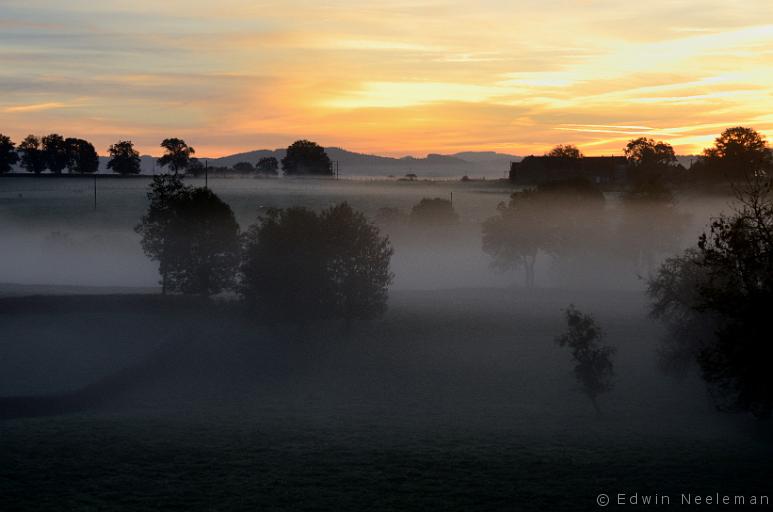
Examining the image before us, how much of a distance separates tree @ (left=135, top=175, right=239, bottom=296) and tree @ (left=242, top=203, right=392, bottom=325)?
7.92ft

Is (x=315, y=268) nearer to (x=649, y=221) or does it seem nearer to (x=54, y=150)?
(x=649, y=221)

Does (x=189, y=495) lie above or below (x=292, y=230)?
below

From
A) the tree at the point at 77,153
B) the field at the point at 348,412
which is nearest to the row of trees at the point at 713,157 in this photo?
the field at the point at 348,412

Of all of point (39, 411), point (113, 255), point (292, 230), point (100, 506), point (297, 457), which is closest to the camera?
point (100, 506)

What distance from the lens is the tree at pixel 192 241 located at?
257 ft

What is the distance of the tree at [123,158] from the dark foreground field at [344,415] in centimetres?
12289

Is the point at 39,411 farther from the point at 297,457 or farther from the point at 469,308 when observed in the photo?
the point at 469,308

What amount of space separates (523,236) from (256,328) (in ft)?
162

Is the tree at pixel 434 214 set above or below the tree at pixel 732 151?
below

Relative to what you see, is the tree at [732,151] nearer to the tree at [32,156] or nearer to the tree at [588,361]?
the tree at [588,361]

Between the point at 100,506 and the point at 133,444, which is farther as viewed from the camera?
the point at 133,444

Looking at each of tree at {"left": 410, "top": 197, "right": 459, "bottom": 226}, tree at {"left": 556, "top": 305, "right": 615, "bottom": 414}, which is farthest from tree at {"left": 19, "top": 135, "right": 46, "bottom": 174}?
tree at {"left": 556, "top": 305, "right": 615, "bottom": 414}

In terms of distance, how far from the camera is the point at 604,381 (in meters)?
55.8

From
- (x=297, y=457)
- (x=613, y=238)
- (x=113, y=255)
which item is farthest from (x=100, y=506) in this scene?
(x=113, y=255)
